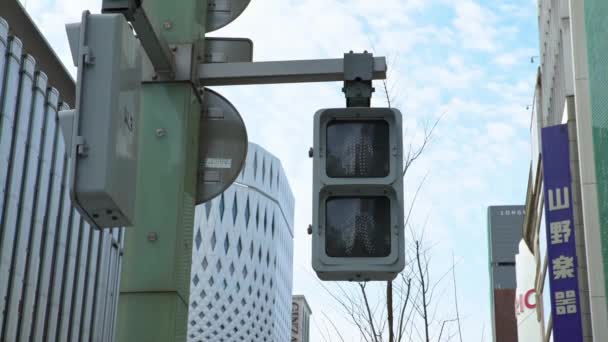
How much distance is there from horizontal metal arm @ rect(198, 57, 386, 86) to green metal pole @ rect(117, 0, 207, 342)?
24cm

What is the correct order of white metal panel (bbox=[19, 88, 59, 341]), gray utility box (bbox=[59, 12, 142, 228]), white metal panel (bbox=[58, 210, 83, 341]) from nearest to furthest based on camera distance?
1. gray utility box (bbox=[59, 12, 142, 228])
2. white metal panel (bbox=[19, 88, 59, 341])
3. white metal panel (bbox=[58, 210, 83, 341])

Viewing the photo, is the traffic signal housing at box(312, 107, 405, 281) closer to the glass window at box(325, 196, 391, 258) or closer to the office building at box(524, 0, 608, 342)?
the glass window at box(325, 196, 391, 258)

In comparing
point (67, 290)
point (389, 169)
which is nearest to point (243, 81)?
point (389, 169)

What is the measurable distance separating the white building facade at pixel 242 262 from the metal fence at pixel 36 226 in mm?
62647

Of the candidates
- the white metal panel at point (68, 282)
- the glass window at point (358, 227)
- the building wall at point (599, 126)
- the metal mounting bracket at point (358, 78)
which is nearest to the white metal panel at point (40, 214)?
the white metal panel at point (68, 282)

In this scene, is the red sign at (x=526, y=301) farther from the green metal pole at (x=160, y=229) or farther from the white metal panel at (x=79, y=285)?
the green metal pole at (x=160, y=229)

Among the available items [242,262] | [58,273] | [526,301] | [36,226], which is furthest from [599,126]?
[242,262]

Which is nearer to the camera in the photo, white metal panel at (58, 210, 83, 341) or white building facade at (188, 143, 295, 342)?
white metal panel at (58, 210, 83, 341)

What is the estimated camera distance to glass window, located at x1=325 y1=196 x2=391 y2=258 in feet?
12.1

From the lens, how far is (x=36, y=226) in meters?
37.0

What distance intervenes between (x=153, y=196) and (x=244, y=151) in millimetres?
707

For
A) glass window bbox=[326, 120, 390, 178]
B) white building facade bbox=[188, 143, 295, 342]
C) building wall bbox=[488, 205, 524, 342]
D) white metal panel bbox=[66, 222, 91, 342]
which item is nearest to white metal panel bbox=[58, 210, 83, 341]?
white metal panel bbox=[66, 222, 91, 342]

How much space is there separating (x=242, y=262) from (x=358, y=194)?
114 m

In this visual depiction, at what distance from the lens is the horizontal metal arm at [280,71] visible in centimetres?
421
